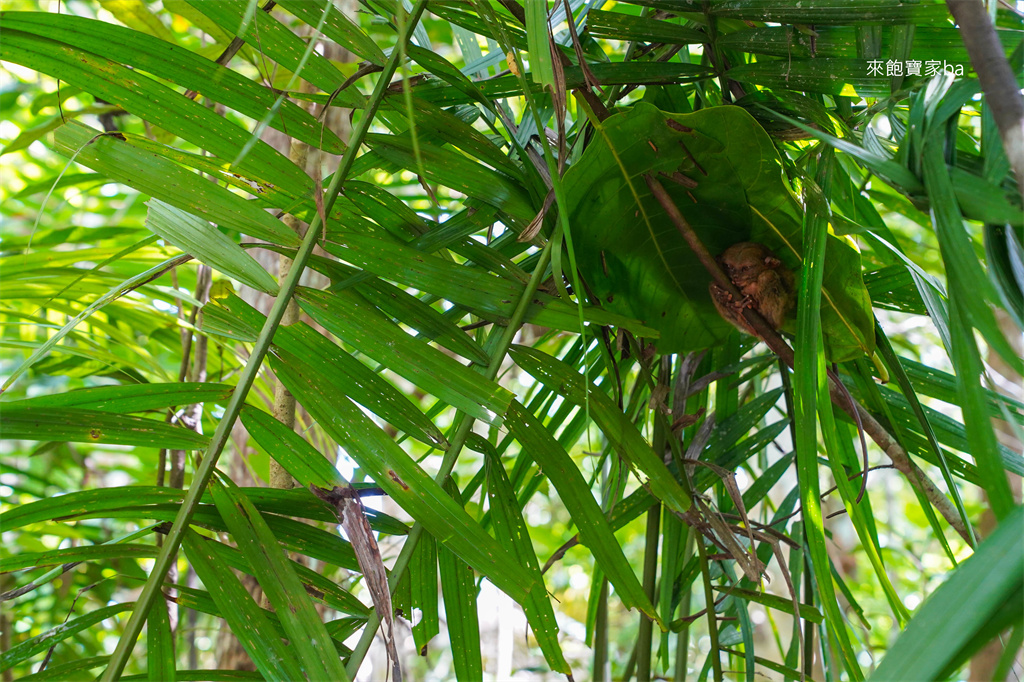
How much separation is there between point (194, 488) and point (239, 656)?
0.52m

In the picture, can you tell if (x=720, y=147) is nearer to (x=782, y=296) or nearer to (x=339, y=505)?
(x=782, y=296)

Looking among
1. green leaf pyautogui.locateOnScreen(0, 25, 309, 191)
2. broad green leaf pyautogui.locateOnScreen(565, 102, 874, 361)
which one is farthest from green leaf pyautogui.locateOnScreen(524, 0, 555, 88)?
green leaf pyautogui.locateOnScreen(0, 25, 309, 191)

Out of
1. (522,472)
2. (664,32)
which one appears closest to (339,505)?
(522,472)

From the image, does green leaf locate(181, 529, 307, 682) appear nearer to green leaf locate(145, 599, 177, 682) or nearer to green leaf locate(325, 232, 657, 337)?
green leaf locate(145, 599, 177, 682)

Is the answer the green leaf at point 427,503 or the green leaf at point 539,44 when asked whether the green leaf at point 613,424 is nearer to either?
the green leaf at point 427,503

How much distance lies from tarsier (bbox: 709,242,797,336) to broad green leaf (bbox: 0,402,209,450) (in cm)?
37

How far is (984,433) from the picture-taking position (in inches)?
10.8

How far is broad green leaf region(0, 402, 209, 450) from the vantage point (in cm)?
38

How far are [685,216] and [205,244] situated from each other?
0.33 m

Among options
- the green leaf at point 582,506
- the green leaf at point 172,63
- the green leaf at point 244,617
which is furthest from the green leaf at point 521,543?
the green leaf at point 172,63

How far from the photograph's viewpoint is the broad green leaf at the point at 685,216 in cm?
45

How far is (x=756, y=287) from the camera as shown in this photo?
51 centimetres

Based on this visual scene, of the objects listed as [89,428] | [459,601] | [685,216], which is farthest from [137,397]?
[685,216]

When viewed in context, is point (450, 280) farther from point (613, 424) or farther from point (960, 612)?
point (960, 612)
